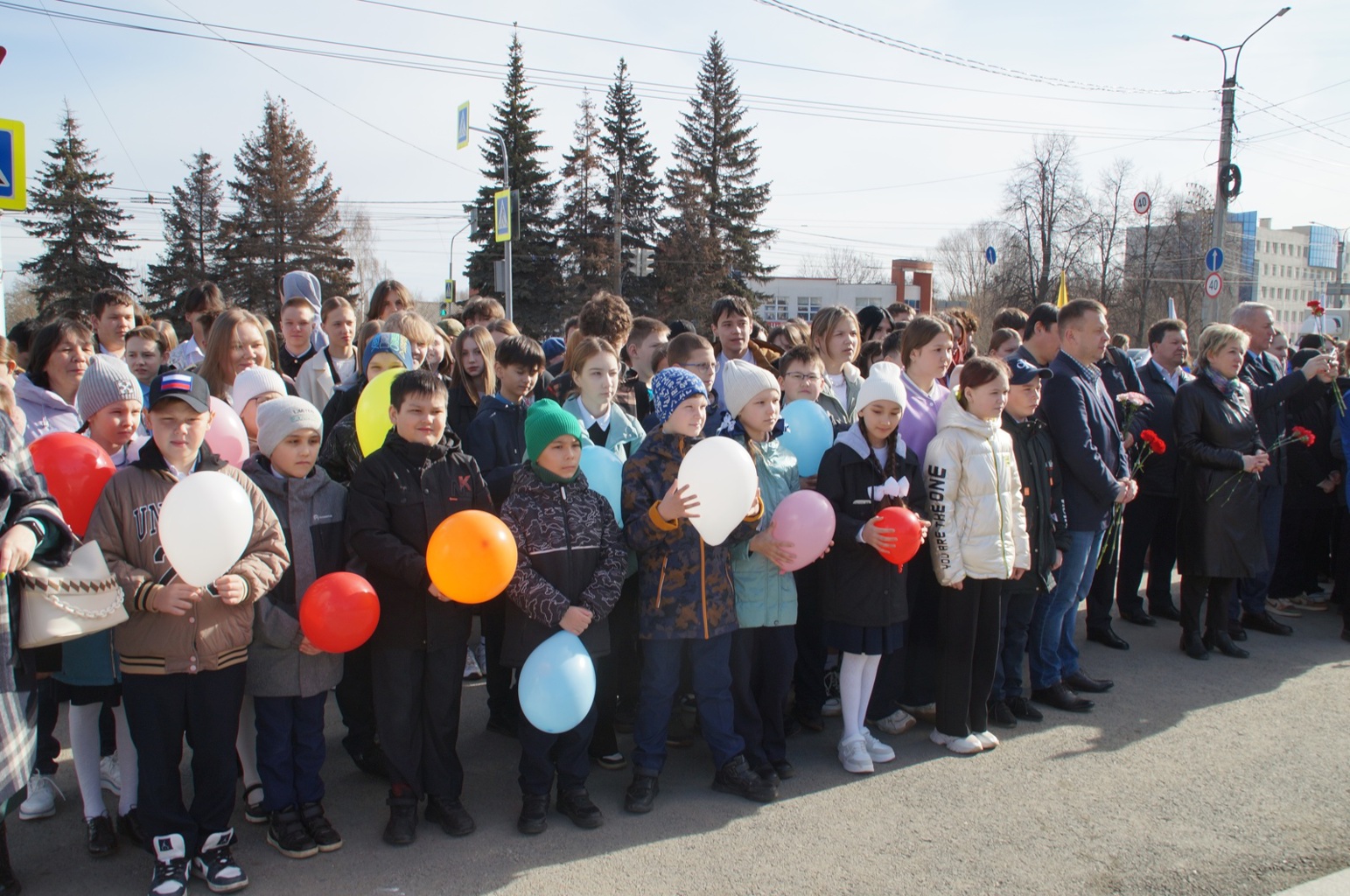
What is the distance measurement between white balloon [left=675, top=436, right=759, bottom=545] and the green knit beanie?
1.66ft

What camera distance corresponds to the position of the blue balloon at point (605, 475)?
3.87 m

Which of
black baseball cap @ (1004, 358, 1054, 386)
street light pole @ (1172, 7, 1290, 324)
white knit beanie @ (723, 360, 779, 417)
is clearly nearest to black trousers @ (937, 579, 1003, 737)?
black baseball cap @ (1004, 358, 1054, 386)

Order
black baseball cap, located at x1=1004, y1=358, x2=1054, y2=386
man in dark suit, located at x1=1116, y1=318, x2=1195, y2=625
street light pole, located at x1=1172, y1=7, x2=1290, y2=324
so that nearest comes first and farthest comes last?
black baseball cap, located at x1=1004, y1=358, x2=1054, y2=386 < man in dark suit, located at x1=1116, y1=318, x2=1195, y2=625 < street light pole, located at x1=1172, y1=7, x2=1290, y2=324

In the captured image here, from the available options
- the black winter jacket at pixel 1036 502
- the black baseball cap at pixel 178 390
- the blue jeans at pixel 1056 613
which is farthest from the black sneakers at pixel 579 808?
the blue jeans at pixel 1056 613

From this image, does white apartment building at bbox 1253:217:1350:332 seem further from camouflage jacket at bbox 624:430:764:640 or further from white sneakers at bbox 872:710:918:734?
camouflage jacket at bbox 624:430:764:640

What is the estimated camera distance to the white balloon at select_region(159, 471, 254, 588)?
291cm

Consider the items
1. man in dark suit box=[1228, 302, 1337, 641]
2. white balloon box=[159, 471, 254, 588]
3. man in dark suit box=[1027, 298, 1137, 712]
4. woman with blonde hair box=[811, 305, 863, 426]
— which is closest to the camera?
white balloon box=[159, 471, 254, 588]

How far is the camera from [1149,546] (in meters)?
6.79

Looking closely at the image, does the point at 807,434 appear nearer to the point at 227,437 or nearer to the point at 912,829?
the point at 912,829

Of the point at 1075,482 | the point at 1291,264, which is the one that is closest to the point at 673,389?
the point at 1075,482

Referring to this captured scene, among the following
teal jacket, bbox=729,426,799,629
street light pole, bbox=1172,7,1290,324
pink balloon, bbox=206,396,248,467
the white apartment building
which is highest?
the white apartment building

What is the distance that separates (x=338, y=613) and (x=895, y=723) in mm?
2970

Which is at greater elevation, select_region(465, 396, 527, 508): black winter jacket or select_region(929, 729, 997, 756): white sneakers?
select_region(465, 396, 527, 508): black winter jacket

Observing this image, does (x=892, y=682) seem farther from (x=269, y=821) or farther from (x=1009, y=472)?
(x=269, y=821)
